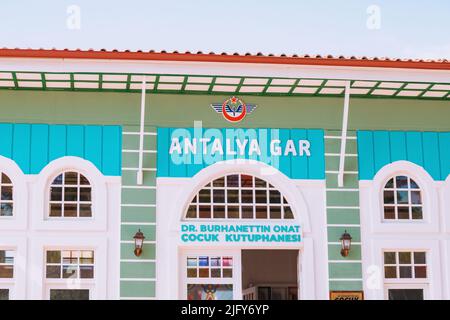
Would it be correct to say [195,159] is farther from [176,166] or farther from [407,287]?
[407,287]

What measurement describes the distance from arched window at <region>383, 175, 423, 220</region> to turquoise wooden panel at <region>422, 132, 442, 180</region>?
0.37 m

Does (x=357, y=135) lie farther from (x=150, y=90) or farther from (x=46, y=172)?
(x=46, y=172)

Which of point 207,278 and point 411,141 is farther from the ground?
point 411,141

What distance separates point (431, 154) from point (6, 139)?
721cm

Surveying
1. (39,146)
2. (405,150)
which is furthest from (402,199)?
(39,146)

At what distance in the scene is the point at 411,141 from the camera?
14938mm

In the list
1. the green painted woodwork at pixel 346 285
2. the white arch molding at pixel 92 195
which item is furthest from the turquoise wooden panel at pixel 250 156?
the green painted woodwork at pixel 346 285

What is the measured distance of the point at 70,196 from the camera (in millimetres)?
14031

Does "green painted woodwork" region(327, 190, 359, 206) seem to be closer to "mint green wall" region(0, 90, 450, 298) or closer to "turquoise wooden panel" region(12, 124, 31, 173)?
"mint green wall" region(0, 90, 450, 298)

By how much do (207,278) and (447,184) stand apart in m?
4.46

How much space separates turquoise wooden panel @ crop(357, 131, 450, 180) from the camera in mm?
14742

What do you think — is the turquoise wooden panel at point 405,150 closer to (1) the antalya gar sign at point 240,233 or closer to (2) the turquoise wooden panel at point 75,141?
(1) the antalya gar sign at point 240,233

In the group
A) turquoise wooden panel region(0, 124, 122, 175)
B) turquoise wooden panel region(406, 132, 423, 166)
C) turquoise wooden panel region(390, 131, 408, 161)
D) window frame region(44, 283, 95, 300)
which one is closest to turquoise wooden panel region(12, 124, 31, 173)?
turquoise wooden panel region(0, 124, 122, 175)
